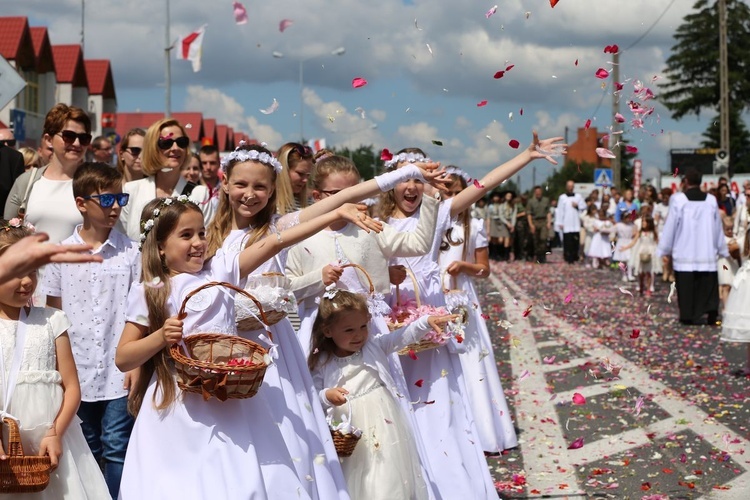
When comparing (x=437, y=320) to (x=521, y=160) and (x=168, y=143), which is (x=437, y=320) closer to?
(x=521, y=160)

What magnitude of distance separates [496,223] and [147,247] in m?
30.5

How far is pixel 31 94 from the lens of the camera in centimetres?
4581

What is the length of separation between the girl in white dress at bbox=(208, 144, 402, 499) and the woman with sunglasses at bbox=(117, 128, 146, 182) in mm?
2998

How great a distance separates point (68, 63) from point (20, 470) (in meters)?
49.3

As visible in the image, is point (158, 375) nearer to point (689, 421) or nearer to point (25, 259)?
point (25, 259)

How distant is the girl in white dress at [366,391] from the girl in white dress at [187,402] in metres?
0.79

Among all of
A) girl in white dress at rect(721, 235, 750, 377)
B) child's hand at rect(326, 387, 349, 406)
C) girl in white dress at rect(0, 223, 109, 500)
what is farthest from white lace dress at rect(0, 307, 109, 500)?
girl in white dress at rect(721, 235, 750, 377)

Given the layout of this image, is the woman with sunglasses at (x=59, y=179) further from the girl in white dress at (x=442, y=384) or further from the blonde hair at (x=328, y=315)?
the girl in white dress at (x=442, y=384)

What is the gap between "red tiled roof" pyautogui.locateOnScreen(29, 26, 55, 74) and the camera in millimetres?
44500

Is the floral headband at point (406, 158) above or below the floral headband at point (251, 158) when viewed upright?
above

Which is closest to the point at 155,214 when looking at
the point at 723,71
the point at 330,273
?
the point at 330,273

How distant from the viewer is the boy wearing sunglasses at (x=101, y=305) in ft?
18.3

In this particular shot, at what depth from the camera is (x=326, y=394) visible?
546cm

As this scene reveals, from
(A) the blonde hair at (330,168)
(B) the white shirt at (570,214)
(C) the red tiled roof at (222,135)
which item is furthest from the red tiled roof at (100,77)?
(A) the blonde hair at (330,168)
